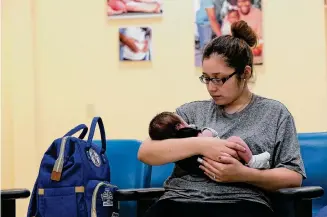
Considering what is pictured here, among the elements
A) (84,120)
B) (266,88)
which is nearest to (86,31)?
(84,120)

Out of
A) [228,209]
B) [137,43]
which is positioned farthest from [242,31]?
[137,43]

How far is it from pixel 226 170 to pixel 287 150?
26 cm

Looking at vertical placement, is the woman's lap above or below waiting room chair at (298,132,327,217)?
below

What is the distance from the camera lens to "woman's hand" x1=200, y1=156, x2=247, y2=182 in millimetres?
1700

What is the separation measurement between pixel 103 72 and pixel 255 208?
1.83 metres

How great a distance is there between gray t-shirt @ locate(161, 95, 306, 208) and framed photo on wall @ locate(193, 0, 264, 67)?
1237mm

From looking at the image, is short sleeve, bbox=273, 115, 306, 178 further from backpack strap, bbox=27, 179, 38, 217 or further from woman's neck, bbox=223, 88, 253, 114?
backpack strap, bbox=27, 179, 38, 217

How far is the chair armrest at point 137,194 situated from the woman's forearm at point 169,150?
11 cm

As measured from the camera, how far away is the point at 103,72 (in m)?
3.30

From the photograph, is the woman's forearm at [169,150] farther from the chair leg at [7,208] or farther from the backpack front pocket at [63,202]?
the chair leg at [7,208]

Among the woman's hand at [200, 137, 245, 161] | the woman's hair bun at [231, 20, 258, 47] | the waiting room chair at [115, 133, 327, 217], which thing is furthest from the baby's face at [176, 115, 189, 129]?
the woman's hair bun at [231, 20, 258, 47]

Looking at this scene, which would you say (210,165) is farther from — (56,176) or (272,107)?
(56,176)

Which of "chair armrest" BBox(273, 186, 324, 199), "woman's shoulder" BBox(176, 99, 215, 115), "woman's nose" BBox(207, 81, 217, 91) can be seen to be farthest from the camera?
"woman's shoulder" BBox(176, 99, 215, 115)

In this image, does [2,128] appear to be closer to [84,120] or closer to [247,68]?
[84,120]
